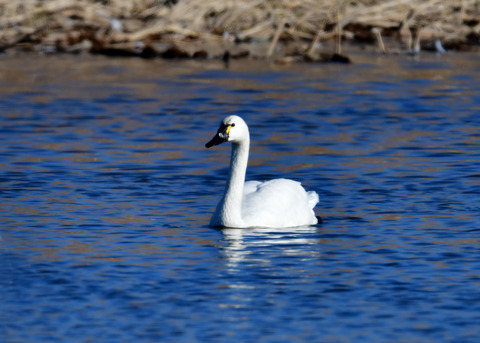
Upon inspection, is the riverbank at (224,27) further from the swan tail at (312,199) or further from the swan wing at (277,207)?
the swan wing at (277,207)

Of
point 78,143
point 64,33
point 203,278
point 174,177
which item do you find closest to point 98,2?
point 64,33

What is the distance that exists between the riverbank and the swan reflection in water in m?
14.9

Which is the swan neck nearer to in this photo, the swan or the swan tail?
the swan

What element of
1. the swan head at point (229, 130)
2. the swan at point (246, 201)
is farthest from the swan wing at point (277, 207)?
the swan head at point (229, 130)

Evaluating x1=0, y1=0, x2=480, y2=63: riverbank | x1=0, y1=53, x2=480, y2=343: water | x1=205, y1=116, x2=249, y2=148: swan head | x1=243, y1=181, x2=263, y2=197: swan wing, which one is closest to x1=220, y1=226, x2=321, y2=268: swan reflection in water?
x1=0, y1=53, x2=480, y2=343: water

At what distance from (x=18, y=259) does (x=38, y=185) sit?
13.0ft

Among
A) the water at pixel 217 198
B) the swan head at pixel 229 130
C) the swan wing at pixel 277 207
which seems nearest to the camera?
the water at pixel 217 198

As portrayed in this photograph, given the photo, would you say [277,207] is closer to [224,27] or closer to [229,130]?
[229,130]

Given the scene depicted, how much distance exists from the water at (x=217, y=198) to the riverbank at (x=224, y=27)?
7.68 feet

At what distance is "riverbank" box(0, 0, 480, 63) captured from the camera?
27094mm

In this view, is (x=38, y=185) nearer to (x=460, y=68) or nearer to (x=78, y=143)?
(x=78, y=143)

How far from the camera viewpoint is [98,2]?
28.9 meters

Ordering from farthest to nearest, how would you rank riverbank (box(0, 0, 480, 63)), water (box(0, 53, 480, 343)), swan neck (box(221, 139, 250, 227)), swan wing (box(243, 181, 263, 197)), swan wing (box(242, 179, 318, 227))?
riverbank (box(0, 0, 480, 63)) → swan wing (box(243, 181, 263, 197)) → swan wing (box(242, 179, 318, 227)) → swan neck (box(221, 139, 250, 227)) → water (box(0, 53, 480, 343))

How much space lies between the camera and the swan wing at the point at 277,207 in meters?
12.0
